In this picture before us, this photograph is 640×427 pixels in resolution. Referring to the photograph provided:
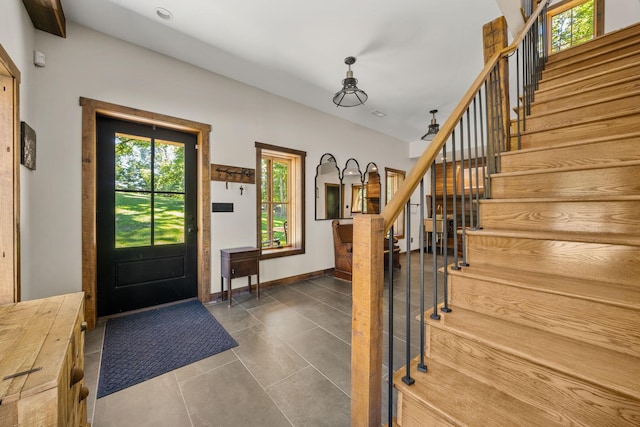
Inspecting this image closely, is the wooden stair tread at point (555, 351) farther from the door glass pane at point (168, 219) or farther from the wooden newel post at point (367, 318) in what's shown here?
the door glass pane at point (168, 219)

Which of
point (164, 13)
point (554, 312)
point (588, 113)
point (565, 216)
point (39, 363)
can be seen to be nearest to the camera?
point (39, 363)

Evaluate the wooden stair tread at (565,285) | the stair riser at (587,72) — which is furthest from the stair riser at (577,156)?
the stair riser at (587,72)

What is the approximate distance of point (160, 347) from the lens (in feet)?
7.06

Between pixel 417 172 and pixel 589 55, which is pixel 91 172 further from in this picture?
pixel 589 55

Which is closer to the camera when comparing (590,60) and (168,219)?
(590,60)

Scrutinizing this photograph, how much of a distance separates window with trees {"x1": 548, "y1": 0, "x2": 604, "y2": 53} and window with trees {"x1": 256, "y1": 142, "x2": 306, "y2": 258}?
176 inches

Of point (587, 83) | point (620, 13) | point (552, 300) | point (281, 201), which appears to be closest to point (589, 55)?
point (587, 83)

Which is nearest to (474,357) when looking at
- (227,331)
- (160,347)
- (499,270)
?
(499,270)

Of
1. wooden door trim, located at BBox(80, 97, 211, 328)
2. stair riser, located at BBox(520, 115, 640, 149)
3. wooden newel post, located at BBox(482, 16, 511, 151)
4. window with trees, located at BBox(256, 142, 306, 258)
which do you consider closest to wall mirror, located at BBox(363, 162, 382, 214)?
window with trees, located at BBox(256, 142, 306, 258)

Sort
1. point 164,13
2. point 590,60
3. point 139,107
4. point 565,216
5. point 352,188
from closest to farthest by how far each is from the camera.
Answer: point 565,216 < point 164,13 < point 590,60 < point 139,107 < point 352,188

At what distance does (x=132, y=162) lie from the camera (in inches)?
111

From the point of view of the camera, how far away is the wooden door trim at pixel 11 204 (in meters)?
1.52

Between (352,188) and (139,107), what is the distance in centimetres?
351

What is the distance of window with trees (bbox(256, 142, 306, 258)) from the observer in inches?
154
